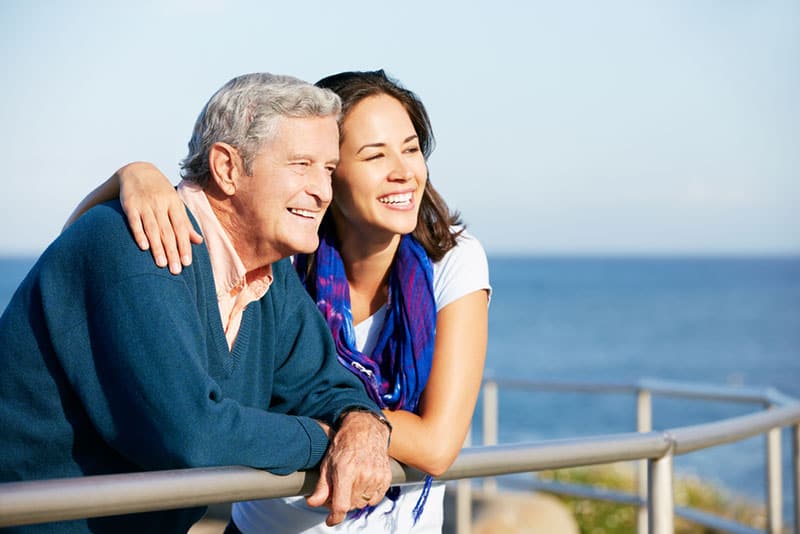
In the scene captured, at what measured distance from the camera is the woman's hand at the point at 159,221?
1787 mm

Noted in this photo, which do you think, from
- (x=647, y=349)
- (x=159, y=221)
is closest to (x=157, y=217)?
(x=159, y=221)

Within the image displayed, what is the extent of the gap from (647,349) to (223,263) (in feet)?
171

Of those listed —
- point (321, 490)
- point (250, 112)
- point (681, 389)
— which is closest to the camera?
point (321, 490)

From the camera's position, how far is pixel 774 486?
3.58 meters


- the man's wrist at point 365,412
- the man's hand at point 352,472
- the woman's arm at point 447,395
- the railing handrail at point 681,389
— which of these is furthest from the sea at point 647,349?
the man's hand at point 352,472

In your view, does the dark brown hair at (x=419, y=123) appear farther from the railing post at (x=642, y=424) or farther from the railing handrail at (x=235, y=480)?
the railing post at (x=642, y=424)

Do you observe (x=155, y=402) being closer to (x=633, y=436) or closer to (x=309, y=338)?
(x=309, y=338)

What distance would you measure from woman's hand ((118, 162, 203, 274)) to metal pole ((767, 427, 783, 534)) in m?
2.27

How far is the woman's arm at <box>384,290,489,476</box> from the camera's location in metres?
2.06

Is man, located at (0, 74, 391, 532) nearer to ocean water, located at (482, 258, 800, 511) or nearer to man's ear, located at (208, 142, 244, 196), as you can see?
man's ear, located at (208, 142, 244, 196)

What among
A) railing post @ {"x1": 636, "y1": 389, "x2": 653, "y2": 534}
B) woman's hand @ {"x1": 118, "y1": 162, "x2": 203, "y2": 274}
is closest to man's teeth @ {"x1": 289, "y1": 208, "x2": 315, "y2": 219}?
woman's hand @ {"x1": 118, "y1": 162, "x2": 203, "y2": 274}

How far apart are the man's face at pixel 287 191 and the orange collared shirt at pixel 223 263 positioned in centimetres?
5

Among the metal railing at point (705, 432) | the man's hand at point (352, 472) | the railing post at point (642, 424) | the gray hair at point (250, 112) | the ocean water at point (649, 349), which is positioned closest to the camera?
the man's hand at point (352, 472)

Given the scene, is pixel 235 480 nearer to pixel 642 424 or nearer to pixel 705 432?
pixel 705 432
